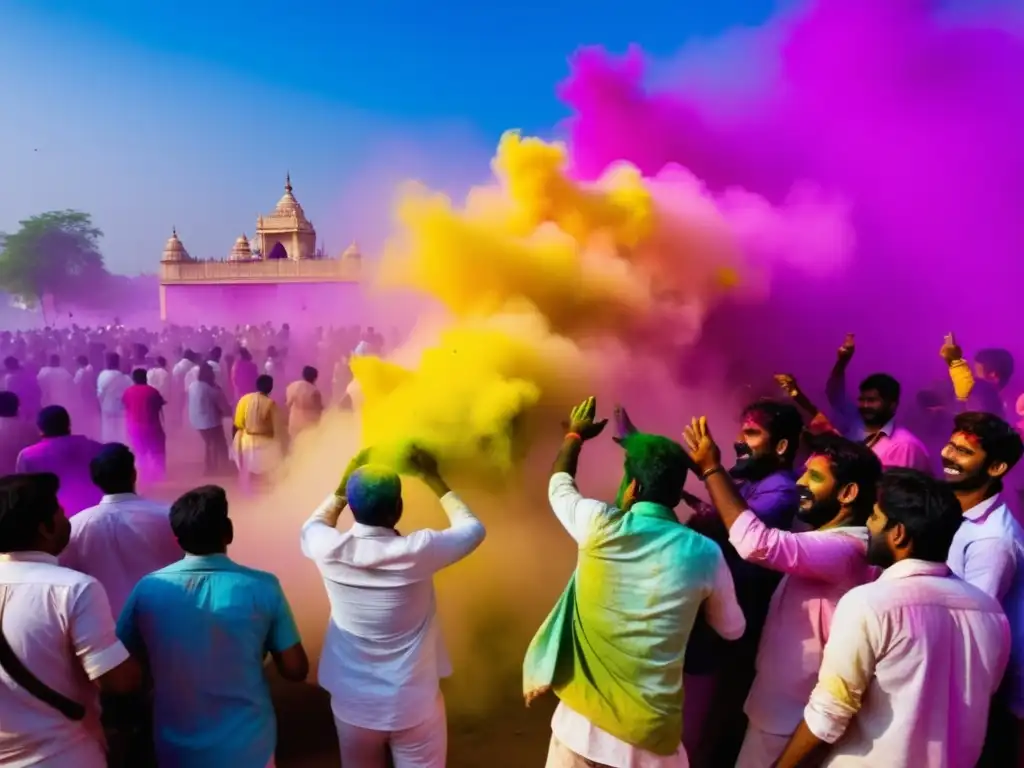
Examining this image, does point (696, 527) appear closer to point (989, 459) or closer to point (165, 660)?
point (989, 459)

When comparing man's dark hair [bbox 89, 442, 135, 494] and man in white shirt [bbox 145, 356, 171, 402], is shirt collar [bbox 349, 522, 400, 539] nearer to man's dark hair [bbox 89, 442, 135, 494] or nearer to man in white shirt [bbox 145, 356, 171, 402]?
man's dark hair [bbox 89, 442, 135, 494]

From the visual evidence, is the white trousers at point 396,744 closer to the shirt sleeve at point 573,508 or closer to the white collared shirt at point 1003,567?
the shirt sleeve at point 573,508

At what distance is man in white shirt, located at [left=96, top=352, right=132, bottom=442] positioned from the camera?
5613mm

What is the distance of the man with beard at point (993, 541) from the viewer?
96.7 inches

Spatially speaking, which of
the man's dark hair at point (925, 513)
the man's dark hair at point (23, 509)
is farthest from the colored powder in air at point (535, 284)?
the man's dark hair at point (925, 513)

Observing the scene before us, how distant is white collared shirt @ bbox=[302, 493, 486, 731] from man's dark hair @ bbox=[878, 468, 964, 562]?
122cm

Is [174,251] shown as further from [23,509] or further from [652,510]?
[652,510]

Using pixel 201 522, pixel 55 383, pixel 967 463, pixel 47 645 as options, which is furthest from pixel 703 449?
pixel 55 383

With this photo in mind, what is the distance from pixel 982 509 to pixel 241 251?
455cm

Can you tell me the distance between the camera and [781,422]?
281cm

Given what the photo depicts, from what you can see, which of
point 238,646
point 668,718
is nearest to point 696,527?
point 668,718

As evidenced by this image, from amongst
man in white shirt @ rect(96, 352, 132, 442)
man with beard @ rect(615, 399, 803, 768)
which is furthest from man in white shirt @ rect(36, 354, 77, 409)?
man with beard @ rect(615, 399, 803, 768)

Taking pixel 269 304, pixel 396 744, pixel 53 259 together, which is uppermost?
pixel 53 259

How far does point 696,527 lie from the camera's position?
2.58 metres
